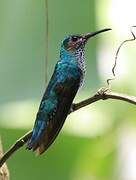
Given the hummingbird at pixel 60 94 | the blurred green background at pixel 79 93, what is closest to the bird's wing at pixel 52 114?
the hummingbird at pixel 60 94

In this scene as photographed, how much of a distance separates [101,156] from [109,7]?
1.37ft

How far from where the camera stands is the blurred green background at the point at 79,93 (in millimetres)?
1729

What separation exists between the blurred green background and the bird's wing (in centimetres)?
38

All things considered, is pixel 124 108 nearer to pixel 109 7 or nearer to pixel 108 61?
pixel 108 61

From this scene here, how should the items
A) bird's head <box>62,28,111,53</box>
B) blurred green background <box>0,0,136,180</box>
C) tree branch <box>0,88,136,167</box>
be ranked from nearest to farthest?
tree branch <box>0,88,136,167</box> → bird's head <box>62,28,111,53</box> → blurred green background <box>0,0,136,180</box>

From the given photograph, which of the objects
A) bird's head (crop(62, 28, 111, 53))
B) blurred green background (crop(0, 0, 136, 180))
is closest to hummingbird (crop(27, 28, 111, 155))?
bird's head (crop(62, 28, 111, 53))

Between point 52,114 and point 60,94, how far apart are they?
47 mm

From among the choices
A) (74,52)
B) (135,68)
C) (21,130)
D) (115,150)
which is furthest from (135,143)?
(74,52)

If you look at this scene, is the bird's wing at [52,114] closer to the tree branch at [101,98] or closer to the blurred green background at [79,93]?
the tree branch at [101,98]

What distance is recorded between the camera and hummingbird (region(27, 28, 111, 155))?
1.21m

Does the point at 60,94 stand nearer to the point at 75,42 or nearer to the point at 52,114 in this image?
the point at 52,114

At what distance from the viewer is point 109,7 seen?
1.89 meters

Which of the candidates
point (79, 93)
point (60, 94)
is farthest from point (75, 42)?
point (79, 93)

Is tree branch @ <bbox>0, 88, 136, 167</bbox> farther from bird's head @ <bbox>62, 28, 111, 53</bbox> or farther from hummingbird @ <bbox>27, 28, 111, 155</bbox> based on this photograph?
bird's head @ <bbox>62, 28, 111, 53</bbox>
